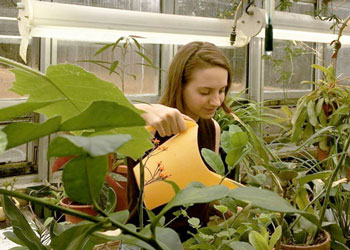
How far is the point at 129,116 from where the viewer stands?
11.7 inches

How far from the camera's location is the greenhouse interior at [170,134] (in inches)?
12.7

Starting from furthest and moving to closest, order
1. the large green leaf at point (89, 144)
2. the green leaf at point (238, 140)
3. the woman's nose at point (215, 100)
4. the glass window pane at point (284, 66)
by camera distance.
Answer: the glass window pane at point (284, 66) < the woman's nose at point (215, 100) < the green leaf at point (238, 140) < the large green leaf at point (89, 144)

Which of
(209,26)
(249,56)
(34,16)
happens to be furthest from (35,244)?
(249,56)

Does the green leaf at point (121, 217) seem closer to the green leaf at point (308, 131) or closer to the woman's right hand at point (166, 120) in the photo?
the woman's right hand at point (166, 120)

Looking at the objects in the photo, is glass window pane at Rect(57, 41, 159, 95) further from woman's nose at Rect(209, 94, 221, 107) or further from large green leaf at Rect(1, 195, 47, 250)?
large green leaf at Rect(1, 195, 47, 250)

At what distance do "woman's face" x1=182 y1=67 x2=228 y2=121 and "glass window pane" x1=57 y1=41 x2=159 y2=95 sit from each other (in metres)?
0.76

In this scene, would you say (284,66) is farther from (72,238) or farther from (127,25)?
(72,238)

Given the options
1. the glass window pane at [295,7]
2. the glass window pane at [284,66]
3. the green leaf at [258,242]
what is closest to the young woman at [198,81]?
the green leaf at [258,242]

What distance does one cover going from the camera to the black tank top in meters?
1.31

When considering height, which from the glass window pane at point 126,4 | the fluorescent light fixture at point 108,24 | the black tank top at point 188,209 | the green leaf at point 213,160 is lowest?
the black tank top at point 188,209

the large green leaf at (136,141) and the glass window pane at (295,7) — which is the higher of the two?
the glass window pane at (295,7)

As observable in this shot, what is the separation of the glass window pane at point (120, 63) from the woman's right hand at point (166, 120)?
1444 mm

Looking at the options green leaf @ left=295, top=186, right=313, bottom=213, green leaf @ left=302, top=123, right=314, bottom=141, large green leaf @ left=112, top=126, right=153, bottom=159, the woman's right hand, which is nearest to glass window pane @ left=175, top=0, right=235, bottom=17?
green leaf @ left=302, top=123, right=314, bottom=141

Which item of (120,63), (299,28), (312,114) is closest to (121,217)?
(299,28)
